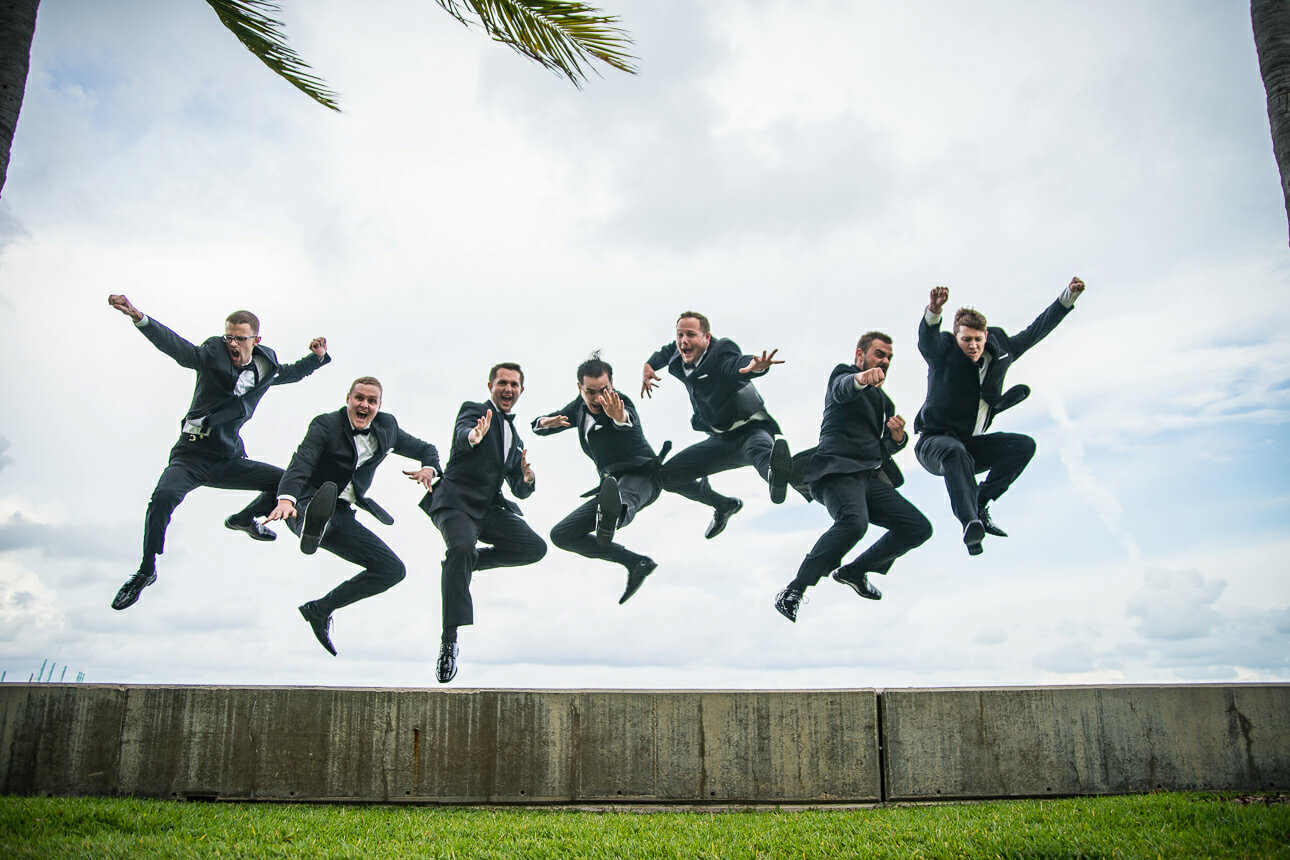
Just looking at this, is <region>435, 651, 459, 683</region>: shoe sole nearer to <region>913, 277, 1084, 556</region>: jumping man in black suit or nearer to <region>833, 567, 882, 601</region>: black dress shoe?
<region>833, 567, 882, 601</region>: black dress shoe

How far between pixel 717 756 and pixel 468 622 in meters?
2.80

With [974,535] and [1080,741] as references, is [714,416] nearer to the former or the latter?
[974,535]

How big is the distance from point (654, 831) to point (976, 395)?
5.59 metres

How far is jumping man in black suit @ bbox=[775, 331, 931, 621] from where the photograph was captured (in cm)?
923

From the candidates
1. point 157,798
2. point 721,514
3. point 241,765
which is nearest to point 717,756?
point 721,514

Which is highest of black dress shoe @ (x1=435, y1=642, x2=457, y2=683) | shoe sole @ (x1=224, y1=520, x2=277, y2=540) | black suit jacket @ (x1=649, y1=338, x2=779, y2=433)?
black suit jacket @ (x1=649, y1=338, x2=779, y2=433)

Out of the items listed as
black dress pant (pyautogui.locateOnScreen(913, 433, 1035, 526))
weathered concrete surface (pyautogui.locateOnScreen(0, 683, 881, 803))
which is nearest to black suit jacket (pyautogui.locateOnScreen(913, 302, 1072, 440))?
black dress pant (pyautogui.locateOnScreen(913, 433, 1035, 526))

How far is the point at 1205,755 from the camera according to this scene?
25.7 feet

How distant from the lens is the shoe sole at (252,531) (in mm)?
9758

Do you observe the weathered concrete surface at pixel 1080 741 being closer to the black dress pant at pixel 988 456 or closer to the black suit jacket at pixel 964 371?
the black dress pant at pixel 988 456

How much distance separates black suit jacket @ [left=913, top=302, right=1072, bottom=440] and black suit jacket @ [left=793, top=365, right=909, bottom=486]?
51 cm

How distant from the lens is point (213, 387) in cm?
952

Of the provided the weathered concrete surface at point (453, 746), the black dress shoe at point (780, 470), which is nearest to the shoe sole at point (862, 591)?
the black dress shoe at point (780, 470)

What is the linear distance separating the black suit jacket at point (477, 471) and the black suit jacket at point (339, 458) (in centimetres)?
37
